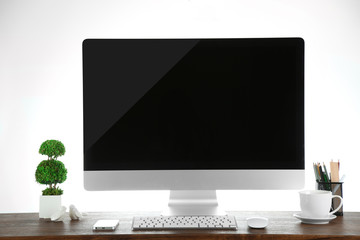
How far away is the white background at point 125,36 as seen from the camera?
2562mm

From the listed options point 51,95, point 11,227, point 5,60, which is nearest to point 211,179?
→ point 11,227

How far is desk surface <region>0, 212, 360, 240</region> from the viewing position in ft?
4.57

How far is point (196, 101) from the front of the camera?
1.74 metres

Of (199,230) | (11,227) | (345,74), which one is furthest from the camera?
(345,74)

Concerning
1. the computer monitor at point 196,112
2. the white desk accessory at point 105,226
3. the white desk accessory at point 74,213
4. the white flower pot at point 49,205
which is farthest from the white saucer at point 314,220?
the white flower pot at point 49,205

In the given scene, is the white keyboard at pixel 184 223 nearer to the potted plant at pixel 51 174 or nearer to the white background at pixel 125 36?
the potted plant at pixel 51 174

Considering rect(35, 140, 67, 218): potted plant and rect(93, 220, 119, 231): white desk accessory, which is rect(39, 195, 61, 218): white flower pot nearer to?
rect(35, 140, 67, 218): potted plant

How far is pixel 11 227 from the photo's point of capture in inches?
61.4

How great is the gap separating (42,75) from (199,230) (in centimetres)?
158

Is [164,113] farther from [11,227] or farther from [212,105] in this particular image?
[11,227]

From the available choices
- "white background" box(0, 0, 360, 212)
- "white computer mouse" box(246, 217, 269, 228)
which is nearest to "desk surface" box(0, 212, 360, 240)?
"white computer mouse" box(246, 217, 269, 228)

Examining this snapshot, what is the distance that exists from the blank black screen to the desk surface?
0.25 m

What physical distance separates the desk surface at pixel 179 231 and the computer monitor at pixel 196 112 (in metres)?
0.18

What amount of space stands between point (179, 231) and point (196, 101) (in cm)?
54
